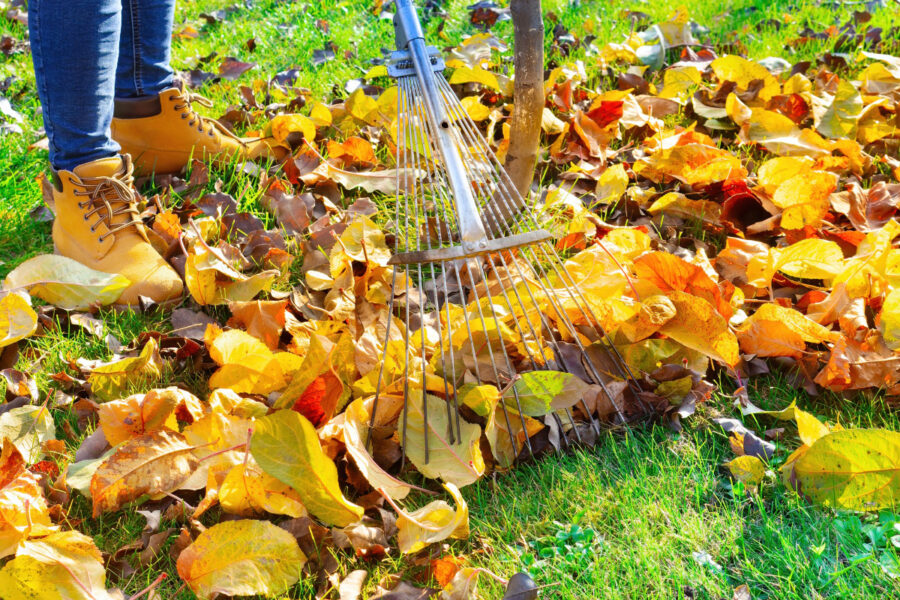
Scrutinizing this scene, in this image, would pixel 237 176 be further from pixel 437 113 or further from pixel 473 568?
pixel 473 568

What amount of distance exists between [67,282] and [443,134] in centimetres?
107

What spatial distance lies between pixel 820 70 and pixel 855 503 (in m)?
2.18

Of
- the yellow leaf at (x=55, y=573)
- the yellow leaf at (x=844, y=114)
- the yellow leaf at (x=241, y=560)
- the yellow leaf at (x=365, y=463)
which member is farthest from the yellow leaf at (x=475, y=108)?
the yellow leaf at (x=55, y=573)

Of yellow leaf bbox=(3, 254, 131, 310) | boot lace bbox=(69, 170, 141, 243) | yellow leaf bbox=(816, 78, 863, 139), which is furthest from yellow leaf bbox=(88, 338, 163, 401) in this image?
yellow leaf bbox=(816, 78, 863, 139)

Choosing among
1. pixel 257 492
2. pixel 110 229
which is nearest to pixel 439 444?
pixel 257 492

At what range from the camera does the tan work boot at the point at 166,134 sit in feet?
8.02

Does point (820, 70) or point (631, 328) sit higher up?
point (820, 70)

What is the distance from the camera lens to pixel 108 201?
6.85ft

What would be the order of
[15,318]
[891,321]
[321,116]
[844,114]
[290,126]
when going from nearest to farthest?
[891,321], [15,318], [844,114], [290,126], [321,116]

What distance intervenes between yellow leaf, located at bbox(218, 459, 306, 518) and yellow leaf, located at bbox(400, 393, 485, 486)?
0.77ft

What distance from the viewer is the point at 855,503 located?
51.2 inches

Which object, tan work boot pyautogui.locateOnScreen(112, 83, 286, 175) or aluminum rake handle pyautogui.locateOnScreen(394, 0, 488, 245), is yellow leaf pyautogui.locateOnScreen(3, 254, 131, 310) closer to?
tan work boot pyautogui.locateOnScreen(112, 83, 286, 175)

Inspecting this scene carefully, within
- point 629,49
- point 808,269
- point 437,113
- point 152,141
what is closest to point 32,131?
point 152,141

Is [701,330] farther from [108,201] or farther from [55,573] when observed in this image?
[108,201]
